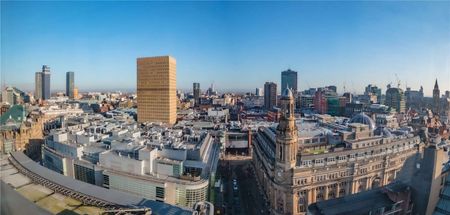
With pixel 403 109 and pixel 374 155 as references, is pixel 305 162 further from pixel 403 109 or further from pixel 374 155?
pixel 403 109

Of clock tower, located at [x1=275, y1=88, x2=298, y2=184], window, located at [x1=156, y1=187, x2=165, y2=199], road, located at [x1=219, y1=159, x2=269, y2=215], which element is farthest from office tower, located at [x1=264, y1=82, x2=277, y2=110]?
window, located at [x1=156, y1=187, x2=165, y2=199]

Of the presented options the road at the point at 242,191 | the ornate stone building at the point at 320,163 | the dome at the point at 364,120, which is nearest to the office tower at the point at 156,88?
the road at the point at 242,191

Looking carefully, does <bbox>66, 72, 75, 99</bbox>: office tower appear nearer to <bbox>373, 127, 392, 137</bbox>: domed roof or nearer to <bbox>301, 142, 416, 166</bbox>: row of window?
<bbox>373, 127, 392, 137</bbox>: domed roof

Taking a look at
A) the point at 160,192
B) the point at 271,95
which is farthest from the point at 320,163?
the point at 271,95

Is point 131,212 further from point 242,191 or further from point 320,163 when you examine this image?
point 242,191

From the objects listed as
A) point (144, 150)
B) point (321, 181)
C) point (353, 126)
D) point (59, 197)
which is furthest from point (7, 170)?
point (353, 126)
